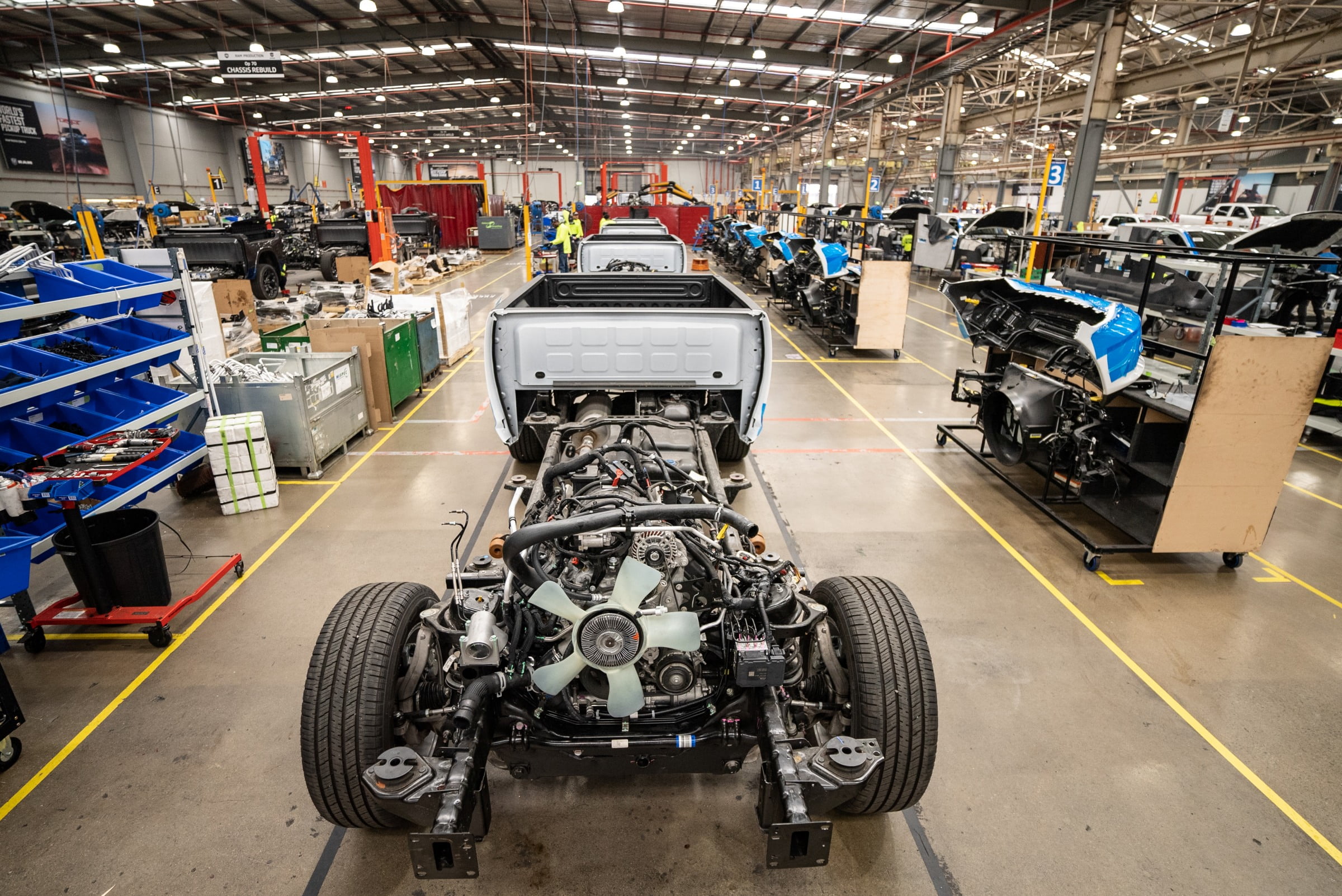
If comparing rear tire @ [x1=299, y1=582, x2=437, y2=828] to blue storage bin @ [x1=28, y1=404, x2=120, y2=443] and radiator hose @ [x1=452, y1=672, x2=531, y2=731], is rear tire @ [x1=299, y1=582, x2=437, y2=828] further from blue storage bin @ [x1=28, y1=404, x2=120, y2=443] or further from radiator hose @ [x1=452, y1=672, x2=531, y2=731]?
blue storage bin @ [x1=28, y1=404, x2=120, y2=443]

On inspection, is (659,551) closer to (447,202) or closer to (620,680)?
(620,680)

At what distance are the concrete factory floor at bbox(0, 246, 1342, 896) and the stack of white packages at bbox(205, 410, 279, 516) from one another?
5.5 inches

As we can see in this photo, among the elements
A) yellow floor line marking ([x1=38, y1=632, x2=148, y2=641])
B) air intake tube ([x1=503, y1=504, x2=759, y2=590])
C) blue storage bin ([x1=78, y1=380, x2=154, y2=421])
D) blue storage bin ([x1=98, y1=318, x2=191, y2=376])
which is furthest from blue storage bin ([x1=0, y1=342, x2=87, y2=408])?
air intake tube ([x1=503, y1=504, x2=759, y2=590])

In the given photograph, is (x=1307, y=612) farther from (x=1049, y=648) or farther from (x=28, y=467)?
(x=28, y=467)

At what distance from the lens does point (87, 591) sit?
345cm

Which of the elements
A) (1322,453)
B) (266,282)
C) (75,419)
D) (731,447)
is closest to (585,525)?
(731,447)

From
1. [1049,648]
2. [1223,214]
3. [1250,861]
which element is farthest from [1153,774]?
[1223,214]

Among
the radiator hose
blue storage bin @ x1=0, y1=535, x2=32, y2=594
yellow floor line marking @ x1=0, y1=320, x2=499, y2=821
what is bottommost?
yellow floor line marking @ x1=0, y1=320, x2=499, y2=821

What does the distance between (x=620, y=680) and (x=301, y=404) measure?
437 cm

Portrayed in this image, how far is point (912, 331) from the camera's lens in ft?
38.6

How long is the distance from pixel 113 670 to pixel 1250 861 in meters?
4.99

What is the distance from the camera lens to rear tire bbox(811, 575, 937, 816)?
226 centimetres

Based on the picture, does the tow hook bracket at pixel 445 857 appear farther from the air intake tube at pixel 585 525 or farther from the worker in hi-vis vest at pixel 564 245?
the worker in hi-vis vest at pixel 564 245

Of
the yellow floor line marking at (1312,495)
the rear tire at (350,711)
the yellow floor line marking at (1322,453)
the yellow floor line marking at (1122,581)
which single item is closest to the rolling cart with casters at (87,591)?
the rear tire at (350,711)
